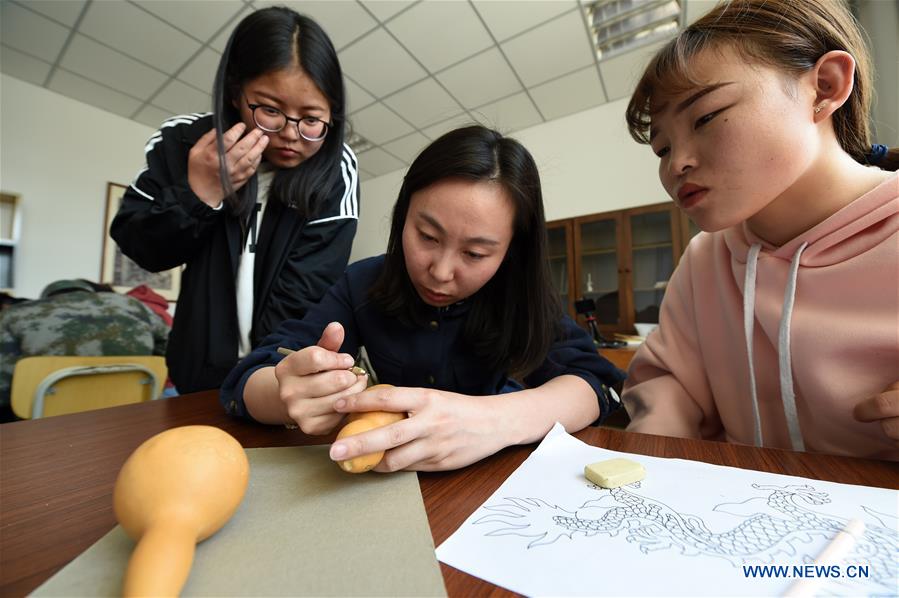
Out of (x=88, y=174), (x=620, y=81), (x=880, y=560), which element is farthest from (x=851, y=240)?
(x=88, y=174)

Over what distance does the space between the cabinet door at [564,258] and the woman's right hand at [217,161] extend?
227 centimetres

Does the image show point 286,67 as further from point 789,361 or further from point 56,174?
point 56,174

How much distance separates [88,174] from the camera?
2.69 metres

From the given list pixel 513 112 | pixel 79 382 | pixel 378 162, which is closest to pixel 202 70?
pixel 378 162

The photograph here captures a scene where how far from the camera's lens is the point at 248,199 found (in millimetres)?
818

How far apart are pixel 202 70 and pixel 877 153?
302cm

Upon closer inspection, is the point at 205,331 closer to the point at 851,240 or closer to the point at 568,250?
the point at 851,240

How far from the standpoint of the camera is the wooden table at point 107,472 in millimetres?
260

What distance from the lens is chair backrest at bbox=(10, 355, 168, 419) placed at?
0.95 meters

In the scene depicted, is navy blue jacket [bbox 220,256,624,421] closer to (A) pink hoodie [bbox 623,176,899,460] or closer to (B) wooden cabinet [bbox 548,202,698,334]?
(A) pink hoodie [bbox 623,176,899,460]

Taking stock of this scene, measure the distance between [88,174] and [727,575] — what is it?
377 centimetres

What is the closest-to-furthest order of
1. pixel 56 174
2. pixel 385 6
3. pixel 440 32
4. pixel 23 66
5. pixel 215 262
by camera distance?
pixel 215 262
pixel 385 6
pixel 440 32
pixel 23 66
pixel 56 174

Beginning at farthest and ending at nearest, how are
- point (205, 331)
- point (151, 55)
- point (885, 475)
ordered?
point (151, 55) < point (205, 331) < point (885, 475)

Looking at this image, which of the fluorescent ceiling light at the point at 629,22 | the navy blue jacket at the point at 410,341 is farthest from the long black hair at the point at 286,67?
the fluorescent ceiling light at the point at 629,22
